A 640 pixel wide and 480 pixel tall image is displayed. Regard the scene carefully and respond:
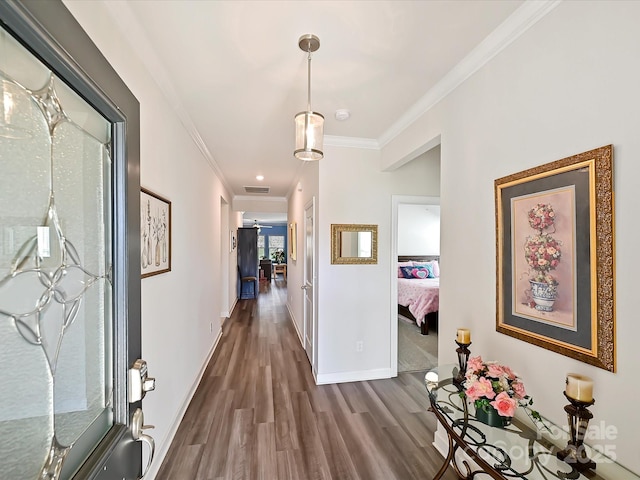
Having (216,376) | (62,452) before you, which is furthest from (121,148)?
(216,376)

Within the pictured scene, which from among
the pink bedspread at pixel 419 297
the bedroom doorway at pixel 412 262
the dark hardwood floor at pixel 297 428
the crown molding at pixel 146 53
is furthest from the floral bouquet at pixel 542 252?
the pink bedspread at pixel 419 297

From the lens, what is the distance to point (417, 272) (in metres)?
5.87

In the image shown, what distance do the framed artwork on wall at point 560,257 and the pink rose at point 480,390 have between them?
0.32 metres

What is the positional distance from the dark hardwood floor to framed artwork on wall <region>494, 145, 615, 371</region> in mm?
1248

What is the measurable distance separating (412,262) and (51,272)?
658cm

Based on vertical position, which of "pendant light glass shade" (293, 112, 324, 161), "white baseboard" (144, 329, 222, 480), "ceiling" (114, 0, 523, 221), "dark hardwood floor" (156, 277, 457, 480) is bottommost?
"dark hardwood floor" (156, 277, 457, 480)

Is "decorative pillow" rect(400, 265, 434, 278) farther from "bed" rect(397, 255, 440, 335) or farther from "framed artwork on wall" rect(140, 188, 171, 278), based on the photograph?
"framed artwork on wall" rect(140, 188, 171, 278)

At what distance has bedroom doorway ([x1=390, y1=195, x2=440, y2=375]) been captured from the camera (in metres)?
3.10

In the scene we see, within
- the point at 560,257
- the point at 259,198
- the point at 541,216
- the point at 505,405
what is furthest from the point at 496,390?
the point at 259,198

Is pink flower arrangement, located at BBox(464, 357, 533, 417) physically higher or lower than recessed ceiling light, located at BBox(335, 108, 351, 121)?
lower

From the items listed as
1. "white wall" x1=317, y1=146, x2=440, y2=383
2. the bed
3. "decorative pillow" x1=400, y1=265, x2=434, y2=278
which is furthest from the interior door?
"decorative pillow" x1=400, y1=265, x2=434, y2=278

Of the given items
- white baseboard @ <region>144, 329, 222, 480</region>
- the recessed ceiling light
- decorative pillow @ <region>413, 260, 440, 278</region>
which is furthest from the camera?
decorative pillow @ <region>413, 260, 440, 278</region>

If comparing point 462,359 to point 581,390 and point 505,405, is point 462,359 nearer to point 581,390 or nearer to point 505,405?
point 505,405

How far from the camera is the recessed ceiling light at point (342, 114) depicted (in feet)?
7.56
